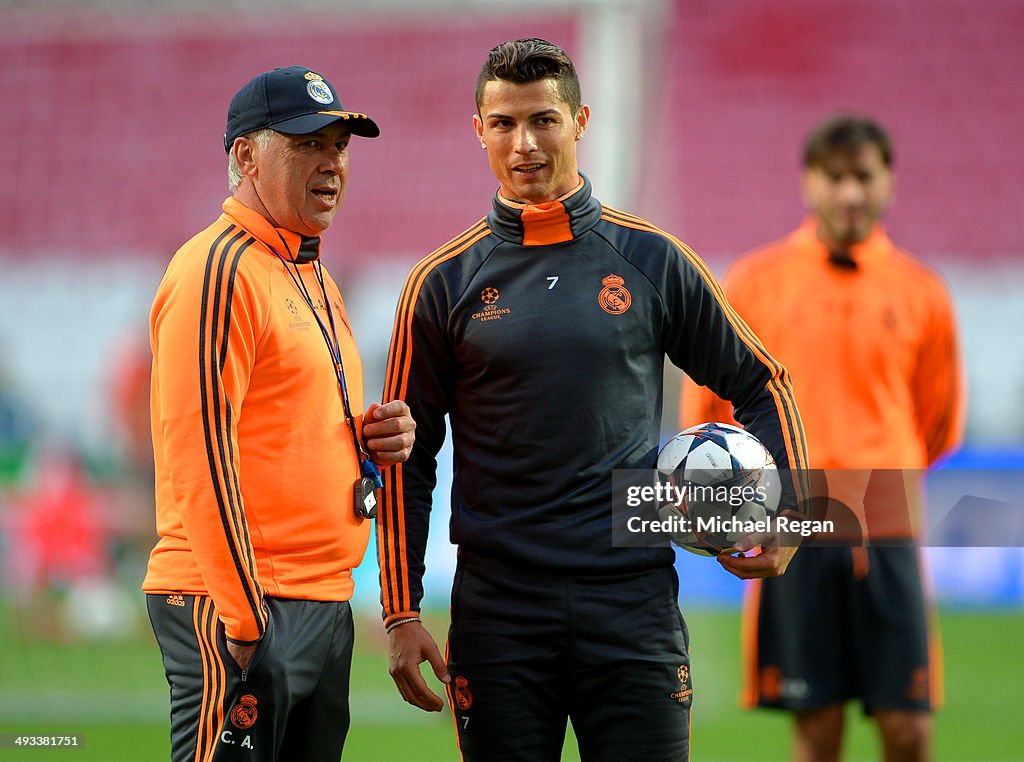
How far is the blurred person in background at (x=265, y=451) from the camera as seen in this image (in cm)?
274

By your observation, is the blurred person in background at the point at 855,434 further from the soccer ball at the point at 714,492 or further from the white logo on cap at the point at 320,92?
the white logo on cap at the point at 320,92

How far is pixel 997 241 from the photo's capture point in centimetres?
1527

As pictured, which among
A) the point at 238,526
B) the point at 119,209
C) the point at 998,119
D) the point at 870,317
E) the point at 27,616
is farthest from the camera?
the point at 998,119

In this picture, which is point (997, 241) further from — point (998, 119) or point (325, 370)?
point (325, 370)

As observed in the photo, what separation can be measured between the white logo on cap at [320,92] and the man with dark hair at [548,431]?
361 millimetres

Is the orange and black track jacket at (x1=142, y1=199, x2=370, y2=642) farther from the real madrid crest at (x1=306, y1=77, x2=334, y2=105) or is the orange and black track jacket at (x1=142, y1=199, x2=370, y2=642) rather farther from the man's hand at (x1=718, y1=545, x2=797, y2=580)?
the man's hand at (x1=718, y1=545, x2=797, y2=580)

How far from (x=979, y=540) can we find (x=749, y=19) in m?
8.72

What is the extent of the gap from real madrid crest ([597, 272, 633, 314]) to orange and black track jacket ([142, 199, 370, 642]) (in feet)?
2.06

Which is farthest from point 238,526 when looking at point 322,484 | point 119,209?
point 119,209

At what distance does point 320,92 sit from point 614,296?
2.71 ft

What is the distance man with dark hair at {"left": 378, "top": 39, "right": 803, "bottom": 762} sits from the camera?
2965 mm

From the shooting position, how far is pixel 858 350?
456 centimetres

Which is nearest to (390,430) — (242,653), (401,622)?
(401,622)

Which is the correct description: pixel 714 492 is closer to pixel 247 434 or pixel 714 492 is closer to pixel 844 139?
pixel 247 434
